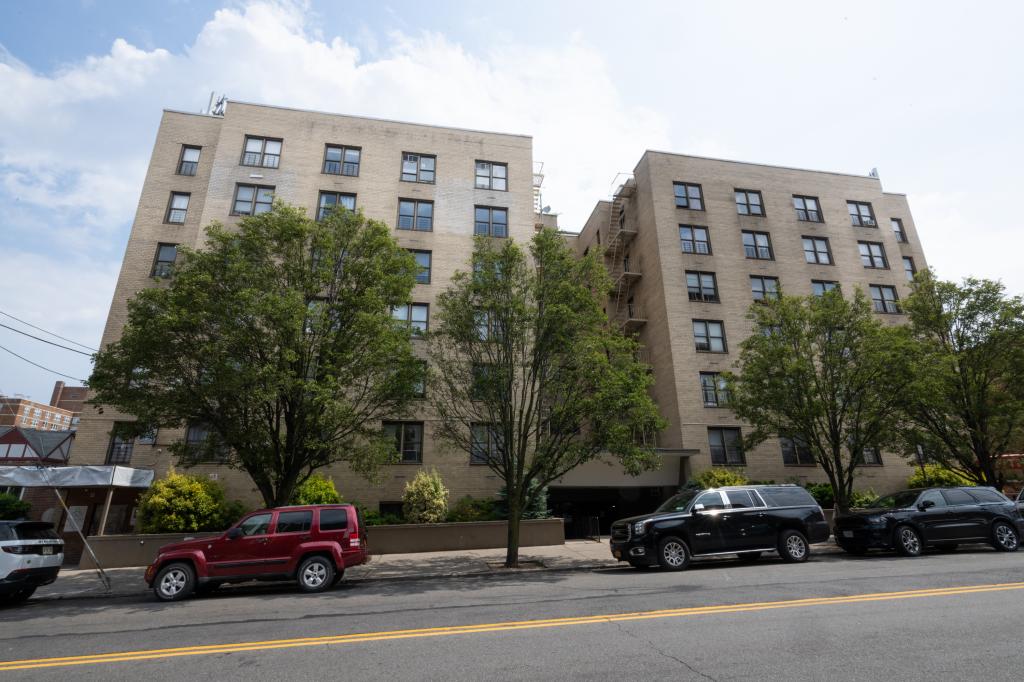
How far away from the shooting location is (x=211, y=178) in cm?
2392

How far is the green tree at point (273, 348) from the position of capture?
12359 millimetres

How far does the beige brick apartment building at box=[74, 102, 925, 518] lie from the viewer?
22.3 metres

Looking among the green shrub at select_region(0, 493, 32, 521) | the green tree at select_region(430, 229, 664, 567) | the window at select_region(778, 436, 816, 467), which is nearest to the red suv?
the green tree at select_region(430, 229, 664, 567)

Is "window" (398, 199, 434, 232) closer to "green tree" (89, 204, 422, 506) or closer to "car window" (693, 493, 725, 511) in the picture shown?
"green tree" (89, 204, 422, 506)

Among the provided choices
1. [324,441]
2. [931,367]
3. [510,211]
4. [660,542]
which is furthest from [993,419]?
[324,441]

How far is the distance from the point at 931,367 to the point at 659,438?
37.0 ft

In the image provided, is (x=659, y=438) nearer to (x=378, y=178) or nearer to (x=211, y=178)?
(x=378, y=178)

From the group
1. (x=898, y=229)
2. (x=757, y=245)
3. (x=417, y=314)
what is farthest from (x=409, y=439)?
(x=898, y=229)

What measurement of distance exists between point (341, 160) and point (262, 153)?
12.5 feet

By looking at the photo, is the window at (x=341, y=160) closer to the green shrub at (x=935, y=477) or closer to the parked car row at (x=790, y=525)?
the parked car row at (x=790, y=525)

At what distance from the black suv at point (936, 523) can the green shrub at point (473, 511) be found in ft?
37.8

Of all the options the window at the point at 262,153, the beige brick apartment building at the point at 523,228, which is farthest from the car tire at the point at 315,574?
the window at the point at 262,153

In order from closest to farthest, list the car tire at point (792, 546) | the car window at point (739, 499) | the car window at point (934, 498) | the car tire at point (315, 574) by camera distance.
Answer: the car tire at point (315, 574) < the car tire at point (792, 546) < the car window at point (739, 499) < the car window at point (934, 498)

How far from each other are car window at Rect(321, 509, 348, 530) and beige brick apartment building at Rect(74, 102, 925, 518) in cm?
900
